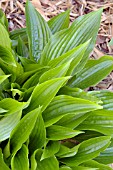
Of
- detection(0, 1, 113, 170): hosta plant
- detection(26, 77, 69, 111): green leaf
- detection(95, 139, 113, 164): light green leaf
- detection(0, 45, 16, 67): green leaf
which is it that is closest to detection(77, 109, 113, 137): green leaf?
detection(0, 1, 113, 170): hosta plant

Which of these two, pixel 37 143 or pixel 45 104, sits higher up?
pixel 45 104

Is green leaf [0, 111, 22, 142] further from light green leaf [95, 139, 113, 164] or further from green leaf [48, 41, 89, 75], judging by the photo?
light green leaf [95, 139, 113, 164]

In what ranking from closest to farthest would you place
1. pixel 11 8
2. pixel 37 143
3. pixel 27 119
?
pixel 27 119 < pixel 37 143 < pixel 11 8

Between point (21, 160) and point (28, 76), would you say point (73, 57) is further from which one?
point (21, 160)

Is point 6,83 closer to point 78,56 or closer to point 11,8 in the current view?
point 78,56

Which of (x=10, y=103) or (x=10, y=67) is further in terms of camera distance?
(x=10, y=67)

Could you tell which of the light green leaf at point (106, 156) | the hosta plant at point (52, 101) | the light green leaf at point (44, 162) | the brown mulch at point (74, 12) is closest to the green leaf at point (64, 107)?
the hosta plant at point (52, 101)

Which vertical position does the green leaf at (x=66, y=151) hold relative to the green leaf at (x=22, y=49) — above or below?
below

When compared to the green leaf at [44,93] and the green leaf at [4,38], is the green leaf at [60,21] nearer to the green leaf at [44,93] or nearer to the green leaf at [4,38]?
the green leaf at [4,38]

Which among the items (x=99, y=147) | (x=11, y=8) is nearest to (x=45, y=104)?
(x=99, y=147)
